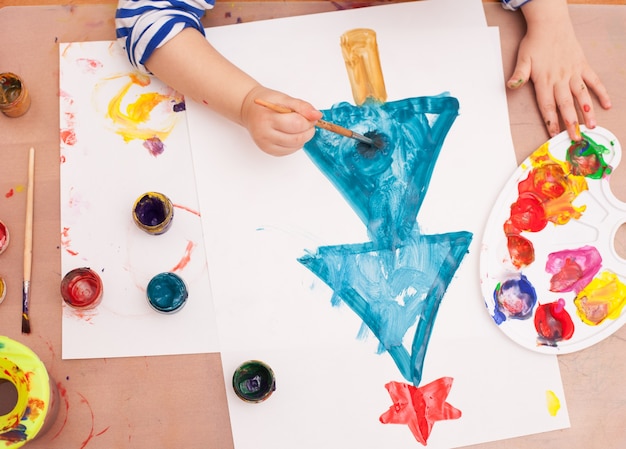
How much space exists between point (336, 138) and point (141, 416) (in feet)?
1.70

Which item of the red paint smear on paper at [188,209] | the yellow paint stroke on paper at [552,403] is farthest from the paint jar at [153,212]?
the yellow paint stroke on paper at [552,403]

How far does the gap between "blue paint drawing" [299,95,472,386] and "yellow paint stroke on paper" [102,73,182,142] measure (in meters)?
0.23

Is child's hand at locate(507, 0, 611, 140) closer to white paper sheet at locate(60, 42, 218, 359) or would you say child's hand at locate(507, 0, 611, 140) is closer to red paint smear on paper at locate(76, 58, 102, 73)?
white paper sheet at locate(60, 42, 218, 359)

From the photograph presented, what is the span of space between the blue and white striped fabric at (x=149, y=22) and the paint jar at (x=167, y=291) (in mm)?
343

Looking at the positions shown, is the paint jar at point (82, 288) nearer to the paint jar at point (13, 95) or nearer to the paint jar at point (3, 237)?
the paint jar at point (3, 237)

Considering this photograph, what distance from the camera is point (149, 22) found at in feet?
2.71

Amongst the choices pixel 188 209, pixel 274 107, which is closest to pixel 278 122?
pixel 274 107

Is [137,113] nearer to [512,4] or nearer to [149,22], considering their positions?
[149,22]

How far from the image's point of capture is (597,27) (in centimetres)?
93

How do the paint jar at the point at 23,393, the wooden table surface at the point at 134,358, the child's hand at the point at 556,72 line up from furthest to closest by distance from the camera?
the child's hand at the point at 556,72 < the wooden table surface at the point at 134,358 < the paint jar at the point at 23,393

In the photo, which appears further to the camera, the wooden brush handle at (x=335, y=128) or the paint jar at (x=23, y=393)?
the wooden brush handle at (x=335, y=128)

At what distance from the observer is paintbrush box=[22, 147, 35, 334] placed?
2.62 ft

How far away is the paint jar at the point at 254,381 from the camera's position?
0.77 meters

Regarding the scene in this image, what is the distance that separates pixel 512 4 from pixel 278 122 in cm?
46
